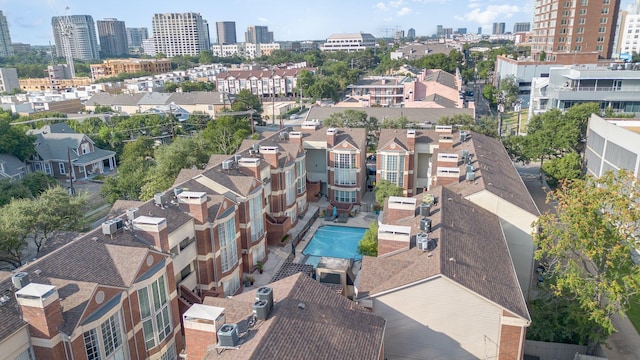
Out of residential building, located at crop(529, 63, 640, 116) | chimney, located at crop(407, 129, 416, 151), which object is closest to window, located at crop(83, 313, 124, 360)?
chimney, located at crop(407, 129, 416, 151)

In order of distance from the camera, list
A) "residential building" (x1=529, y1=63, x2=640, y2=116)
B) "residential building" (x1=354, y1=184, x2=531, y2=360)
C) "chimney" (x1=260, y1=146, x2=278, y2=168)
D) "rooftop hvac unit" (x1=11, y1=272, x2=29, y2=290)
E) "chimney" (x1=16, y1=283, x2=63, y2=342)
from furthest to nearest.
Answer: "residential building" (x1=529, y1=63, x2=640, y2=116)
"chimney" (x1=260, y1=146, x2=278, y2=168)
"residential building" (x1=354, y1=184, x2=531, y2=360)
"rooftop hvac unit" (x1=11, y1=272, x2=29, y2=290)
"chimney" (x1=16, y1=283, x2=63, y2=342)

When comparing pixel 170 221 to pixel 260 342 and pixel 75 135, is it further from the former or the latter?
pixel 75 135

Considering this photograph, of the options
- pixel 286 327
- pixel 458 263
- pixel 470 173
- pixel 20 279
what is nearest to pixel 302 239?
pixel 470 173

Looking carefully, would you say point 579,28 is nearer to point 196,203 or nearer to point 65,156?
point 196,203

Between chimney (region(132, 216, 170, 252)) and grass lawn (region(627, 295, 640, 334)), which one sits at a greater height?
chimney (region(132, 216, 170, 252))

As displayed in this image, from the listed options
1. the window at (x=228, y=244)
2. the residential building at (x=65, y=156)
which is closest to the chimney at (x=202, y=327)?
the window at (x=228, y=244)

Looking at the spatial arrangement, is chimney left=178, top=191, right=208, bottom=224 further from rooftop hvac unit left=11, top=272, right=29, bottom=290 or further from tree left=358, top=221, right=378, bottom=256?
tree left=358, top=221, right=378, bottom=256

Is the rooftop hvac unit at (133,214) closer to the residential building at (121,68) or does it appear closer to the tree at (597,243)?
the tree at (597,243)
